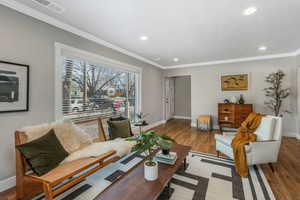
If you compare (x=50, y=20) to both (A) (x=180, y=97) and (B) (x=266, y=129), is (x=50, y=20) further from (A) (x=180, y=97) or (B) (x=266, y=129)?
(A) (x=180, y=97)

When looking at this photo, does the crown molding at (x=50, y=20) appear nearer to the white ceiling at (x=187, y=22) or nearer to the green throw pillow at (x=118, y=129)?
the white ceiling at (x=187, y=22)

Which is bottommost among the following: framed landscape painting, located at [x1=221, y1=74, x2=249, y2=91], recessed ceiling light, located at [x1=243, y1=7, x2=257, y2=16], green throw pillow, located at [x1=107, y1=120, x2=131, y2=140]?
green throw pillow, located at [x1=107, y1=120, x2=131, y2=140]

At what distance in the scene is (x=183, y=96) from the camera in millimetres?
7312

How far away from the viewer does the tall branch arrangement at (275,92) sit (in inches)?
157

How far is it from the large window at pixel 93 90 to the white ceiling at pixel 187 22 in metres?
0.73

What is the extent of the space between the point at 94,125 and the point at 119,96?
1150mm

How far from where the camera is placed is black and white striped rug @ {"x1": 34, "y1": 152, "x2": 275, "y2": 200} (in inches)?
64.4

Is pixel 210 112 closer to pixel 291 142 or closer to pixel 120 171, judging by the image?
pixel 291 142

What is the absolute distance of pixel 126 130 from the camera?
2.77m

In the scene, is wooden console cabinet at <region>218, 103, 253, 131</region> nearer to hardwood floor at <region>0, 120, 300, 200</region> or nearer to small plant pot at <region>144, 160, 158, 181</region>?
hardwood floor at <region>0, 120, 300, 200</region>

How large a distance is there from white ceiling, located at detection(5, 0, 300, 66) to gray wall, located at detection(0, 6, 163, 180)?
10.1 inches

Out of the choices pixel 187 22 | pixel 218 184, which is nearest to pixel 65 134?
pixel 218 184

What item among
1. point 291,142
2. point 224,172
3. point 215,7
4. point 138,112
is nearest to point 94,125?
point 138,112

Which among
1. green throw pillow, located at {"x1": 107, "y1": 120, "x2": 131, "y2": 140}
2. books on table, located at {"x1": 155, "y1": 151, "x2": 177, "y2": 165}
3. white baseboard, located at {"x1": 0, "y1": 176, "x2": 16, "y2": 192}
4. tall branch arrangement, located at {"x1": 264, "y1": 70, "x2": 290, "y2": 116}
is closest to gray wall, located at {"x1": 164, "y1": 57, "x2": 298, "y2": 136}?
tall branch arrangement, located at {"x1": 264, "y1": 70, "x2": 290, "y2": 116}
